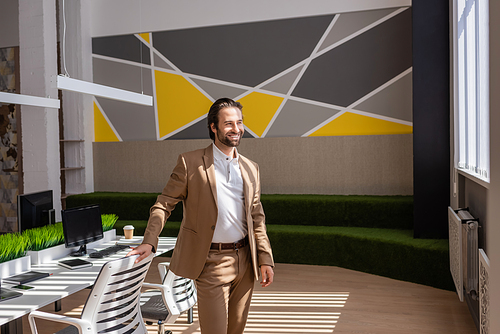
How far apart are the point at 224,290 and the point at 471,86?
2991 mm

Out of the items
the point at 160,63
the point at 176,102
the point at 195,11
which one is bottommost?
the point at 176,102

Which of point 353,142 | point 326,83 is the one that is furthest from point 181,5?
point 353,142

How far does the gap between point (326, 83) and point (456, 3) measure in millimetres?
2378

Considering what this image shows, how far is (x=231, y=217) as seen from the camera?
231 centimetres

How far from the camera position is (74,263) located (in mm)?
3398

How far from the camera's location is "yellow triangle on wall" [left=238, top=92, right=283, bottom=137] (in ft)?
23.2

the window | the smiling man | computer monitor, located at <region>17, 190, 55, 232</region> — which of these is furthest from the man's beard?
computer monitor, located at <region>17, 190, 55, 232</region>

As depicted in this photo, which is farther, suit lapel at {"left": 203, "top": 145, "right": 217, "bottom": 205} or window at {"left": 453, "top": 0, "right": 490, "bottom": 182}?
window at {"left": 453, "top": 0, "right": 490, "bottom": 182}

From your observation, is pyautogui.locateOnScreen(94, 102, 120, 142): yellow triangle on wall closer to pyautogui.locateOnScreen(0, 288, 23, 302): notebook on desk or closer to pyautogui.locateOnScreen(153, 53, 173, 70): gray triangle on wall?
pyautogui.locateOnScreen(153, 53, 173, 70): gray triangle on wall

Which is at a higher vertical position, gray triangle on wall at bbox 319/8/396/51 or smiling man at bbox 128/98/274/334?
gray triangle on wall at bbox 319/8/396/51

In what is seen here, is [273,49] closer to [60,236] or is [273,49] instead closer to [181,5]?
[181,5]

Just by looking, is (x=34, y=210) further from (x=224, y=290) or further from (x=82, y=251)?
(x=224, y=290)

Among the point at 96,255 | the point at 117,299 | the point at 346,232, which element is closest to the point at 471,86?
the point at 346,232

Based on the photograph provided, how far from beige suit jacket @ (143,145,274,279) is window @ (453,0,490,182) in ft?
5.92
